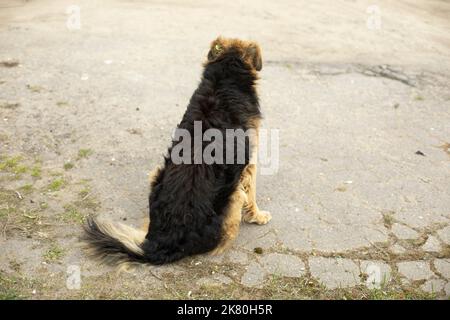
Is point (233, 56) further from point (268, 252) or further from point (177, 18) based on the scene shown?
point (177, 18)

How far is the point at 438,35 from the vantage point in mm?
8633

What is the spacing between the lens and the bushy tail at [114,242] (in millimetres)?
3725

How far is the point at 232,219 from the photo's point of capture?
389 cm

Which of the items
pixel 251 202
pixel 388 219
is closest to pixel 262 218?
pixel 251 202

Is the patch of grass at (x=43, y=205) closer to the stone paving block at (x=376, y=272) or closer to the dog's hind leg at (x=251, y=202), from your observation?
the dog's hind leg at (x=251, y=202)

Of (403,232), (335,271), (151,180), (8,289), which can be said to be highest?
(151,180)

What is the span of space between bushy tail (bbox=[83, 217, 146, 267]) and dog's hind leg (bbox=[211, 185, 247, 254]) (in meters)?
0.66

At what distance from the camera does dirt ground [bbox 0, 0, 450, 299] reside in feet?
12.4

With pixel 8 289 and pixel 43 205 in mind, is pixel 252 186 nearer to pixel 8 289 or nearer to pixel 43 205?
pixel 43 205

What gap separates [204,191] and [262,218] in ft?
3.05

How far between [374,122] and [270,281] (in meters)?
3.21
